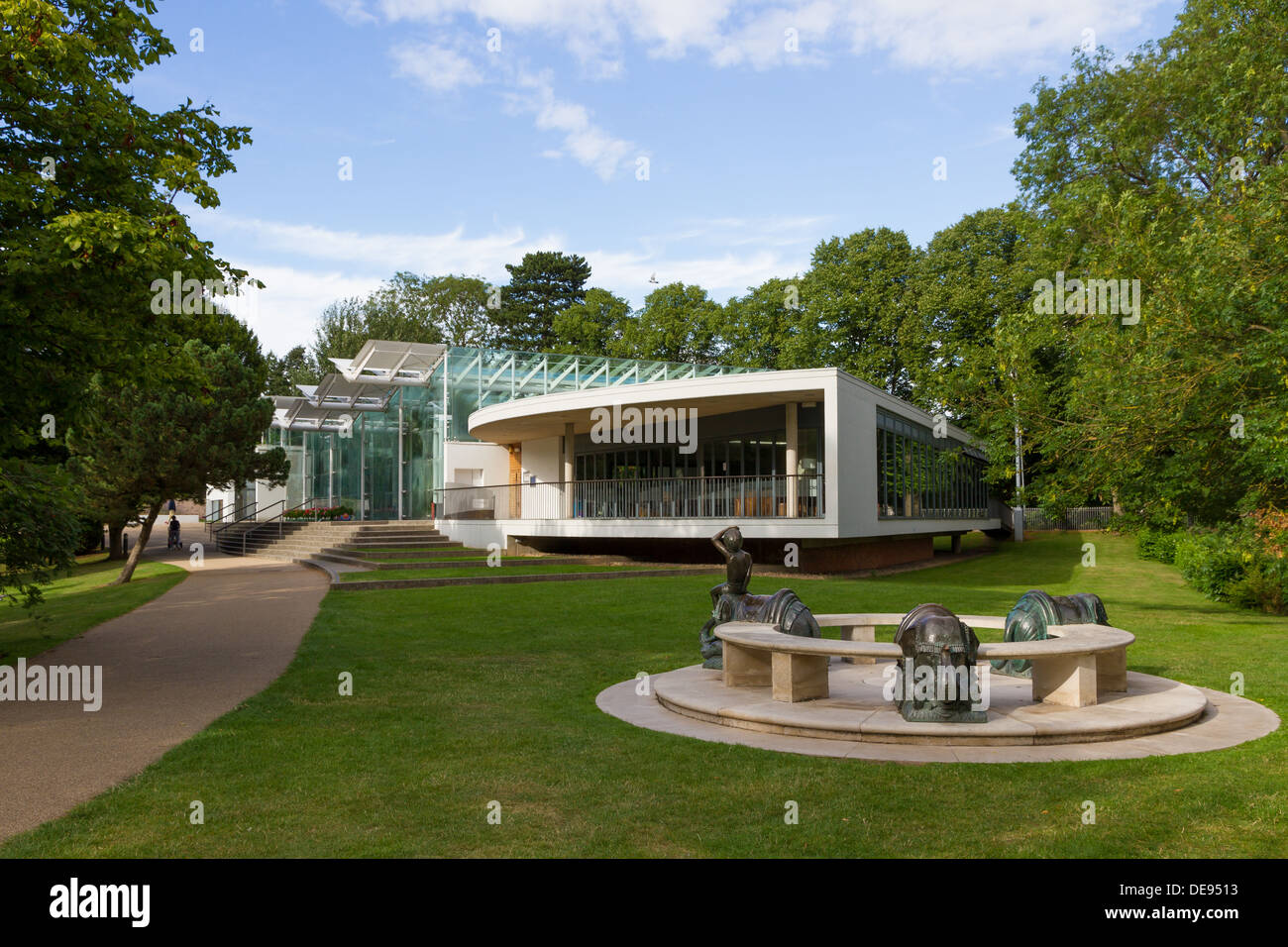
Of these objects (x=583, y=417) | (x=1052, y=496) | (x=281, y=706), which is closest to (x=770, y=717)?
(x=281, y=706)

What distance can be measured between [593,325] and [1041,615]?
170 feet

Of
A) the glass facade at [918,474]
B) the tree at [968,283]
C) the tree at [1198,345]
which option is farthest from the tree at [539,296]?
the tree at [1198,345]

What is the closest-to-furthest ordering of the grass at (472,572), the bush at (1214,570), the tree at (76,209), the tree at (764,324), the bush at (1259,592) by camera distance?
the tree at (76,209) < the bush at (1259,592) < the bush at (1214,570) < the grass at (472,572) < the tree at (764,324)

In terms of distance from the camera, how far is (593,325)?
194 feet

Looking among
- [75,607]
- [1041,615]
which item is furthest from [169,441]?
[1041,615]

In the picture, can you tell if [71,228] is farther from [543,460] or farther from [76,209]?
[543,460]

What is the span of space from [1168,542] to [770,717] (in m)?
29.4

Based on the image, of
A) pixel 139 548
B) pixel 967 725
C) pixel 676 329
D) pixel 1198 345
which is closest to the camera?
pixel 967 725

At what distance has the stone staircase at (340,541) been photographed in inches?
1086

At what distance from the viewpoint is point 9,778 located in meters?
6.29

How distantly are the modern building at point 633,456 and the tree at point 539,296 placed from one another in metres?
25.7

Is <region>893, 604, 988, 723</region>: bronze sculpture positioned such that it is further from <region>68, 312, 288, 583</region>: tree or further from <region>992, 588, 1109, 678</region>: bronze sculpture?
<region>68, 312, 288, 583</region>: tree

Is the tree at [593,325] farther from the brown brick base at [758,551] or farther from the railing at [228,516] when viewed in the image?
the brown brick base at [758,551]

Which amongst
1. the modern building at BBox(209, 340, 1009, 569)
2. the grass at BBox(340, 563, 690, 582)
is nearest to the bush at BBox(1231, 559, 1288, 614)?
the modern building at BBox(209, 340, 1009, 569)
